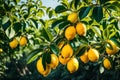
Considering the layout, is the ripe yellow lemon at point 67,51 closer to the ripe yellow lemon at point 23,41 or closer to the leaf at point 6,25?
the leaf at point 6,25

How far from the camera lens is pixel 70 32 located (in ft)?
5.15

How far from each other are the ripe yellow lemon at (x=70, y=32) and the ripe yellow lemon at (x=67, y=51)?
6 centimetres

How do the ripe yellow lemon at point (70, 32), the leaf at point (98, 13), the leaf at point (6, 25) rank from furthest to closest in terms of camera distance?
1. the leaf at point (6, 25)
2. the ripe yellow lemon at point (70, 32)
3. the leaf at point (98, 13)

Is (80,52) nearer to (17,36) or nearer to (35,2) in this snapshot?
(17,36)

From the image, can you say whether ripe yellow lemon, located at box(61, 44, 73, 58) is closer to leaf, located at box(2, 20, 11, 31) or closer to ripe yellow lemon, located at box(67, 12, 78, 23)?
ripe yellow lemon, located at box(67, 12, 78, 23)

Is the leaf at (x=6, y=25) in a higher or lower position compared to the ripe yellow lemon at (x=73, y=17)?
lower

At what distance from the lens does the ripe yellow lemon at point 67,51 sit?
5.19 ft

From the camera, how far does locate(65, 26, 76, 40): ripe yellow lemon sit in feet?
5.14

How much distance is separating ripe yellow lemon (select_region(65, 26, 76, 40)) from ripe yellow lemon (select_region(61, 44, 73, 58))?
6 centimetres

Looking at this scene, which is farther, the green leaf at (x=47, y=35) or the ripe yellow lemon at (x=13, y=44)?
the ripe yellow lemon at (x=13, y=44)

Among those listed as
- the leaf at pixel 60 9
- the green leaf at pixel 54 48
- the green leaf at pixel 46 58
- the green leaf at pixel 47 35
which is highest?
the leaf at pixel 60 9

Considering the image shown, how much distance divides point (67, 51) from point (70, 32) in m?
0.12

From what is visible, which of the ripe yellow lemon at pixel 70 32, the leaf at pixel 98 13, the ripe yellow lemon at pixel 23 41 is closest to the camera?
the leaf at pixel 98 13

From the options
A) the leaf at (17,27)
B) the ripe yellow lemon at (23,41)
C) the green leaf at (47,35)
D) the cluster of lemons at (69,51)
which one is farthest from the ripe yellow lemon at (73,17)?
the ripe yellow lemon at (23,41)
